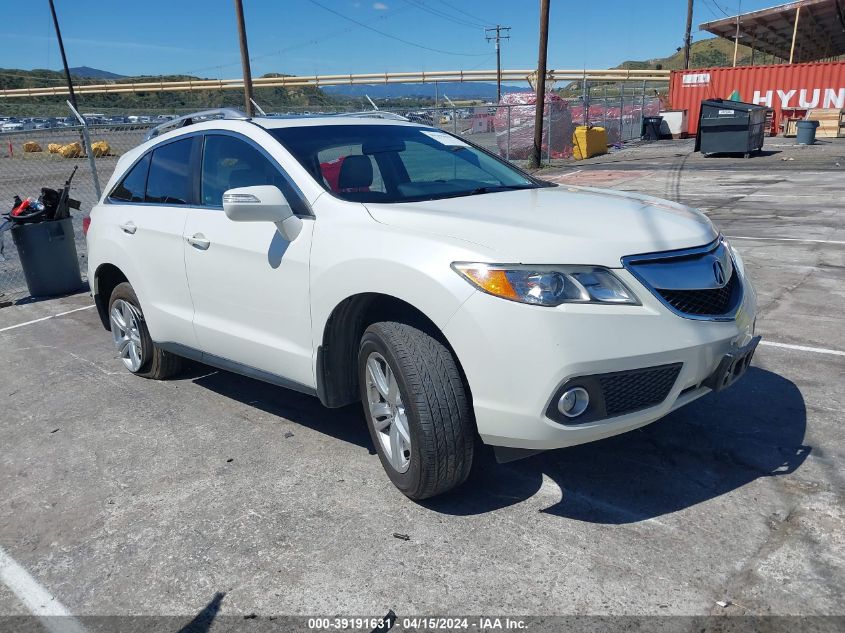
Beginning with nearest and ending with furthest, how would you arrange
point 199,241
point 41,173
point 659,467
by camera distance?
point 659,467
point 199,241
point 41,173

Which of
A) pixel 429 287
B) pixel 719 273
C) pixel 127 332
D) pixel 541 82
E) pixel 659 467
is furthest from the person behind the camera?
pixel 541 82

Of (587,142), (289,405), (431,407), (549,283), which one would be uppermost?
(549,283)

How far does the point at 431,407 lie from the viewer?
2908 millimetres

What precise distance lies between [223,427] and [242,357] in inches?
22.2

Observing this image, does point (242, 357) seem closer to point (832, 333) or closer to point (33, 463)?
point (33, 463)

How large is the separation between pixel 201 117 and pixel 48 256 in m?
4.12

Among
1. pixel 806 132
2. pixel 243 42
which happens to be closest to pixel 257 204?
pixel 243 42

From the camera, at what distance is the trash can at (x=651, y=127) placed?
97.6 feet

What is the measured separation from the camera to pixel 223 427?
13.9 feet

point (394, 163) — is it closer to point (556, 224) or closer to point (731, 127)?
point (556, 224)

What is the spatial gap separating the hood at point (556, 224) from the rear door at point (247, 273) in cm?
56

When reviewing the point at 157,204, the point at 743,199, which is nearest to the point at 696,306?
the point at 157,204

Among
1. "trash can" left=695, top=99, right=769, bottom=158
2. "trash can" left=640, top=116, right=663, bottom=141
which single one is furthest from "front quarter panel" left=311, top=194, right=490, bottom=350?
"trash can" left=640, top=116, right=663, bottom=141

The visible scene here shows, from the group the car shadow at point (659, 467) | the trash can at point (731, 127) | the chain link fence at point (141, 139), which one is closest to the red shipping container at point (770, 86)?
the chain link fence at point (141, 139)
